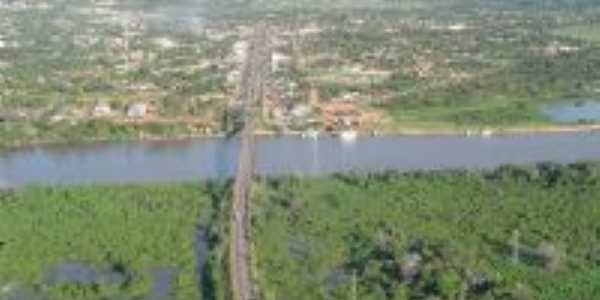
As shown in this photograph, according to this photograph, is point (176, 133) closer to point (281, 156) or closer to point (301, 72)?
point (281, 156)

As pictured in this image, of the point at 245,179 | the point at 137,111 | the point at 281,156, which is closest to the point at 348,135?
Result: the point at 281,156

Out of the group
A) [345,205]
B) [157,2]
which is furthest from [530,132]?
[157,2]

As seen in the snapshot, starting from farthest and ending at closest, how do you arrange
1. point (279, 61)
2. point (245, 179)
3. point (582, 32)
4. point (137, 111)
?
point (582, 32)
point (279, 61)
point (137, 111)
point (245, 179)

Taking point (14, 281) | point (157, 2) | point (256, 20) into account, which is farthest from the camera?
point (157, 2)

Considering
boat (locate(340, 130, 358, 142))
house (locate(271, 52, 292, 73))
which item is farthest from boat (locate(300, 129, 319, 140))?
house (locate(271, 52, 292, 73))

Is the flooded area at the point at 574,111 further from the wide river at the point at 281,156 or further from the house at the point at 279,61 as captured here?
the house at the point at 279,61

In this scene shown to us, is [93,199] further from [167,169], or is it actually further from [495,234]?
[495,234]

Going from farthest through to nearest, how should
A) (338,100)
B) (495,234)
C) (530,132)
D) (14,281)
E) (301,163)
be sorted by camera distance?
(338,100) < (530,132) < (301,163) < (495,234) < (14,281)

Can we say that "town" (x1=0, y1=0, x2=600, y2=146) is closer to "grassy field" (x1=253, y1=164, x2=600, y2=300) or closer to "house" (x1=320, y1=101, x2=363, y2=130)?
"house" (x1=320, y1=101, x2=363, y2=130)
